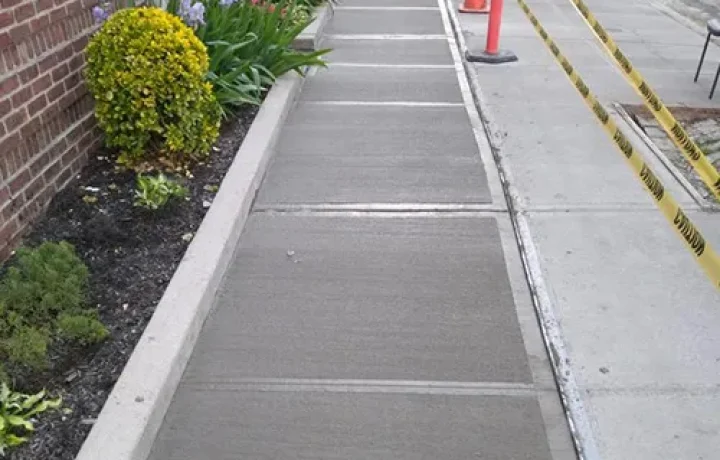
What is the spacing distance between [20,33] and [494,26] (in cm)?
517

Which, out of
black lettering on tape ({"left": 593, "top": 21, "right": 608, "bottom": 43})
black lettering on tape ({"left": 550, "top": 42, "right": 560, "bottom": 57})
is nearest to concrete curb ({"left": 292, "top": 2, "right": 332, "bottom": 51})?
black lettering on tape ({"left": 550, "top": 42, "right": 560, "bottom": 57})

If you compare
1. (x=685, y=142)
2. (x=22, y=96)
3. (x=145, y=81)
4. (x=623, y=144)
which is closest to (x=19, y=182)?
(x=22, y=96)

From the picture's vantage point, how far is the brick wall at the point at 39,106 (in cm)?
376

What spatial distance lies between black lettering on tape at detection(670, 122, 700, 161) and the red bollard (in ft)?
10.2

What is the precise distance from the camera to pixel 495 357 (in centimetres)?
332

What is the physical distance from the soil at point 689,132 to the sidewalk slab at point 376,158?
5.25ft

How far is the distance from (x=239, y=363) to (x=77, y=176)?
82.1 inches

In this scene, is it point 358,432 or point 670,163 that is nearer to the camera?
point 358,432

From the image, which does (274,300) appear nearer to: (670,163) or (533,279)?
(533,279)

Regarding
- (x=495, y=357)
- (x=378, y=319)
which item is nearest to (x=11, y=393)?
(x=378, y=319)

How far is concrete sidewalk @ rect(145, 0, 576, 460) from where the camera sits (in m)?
2.87

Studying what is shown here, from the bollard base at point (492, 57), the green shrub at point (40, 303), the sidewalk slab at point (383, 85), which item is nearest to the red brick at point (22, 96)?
the green shrub at point (40, 303)

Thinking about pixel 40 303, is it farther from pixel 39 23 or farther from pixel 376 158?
pixel 376 158

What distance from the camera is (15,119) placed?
3854mm
